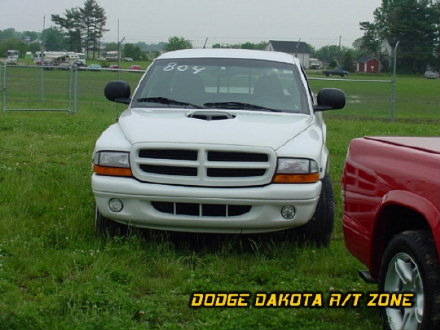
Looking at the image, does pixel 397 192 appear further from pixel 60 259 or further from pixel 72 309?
pixel 60 259

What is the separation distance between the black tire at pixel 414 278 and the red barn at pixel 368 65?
29.8 metres

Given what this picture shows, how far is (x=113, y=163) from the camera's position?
5602 millimetres

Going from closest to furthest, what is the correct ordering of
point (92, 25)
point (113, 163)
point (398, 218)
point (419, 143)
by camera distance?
point (398, 218) < point (419, 143) < point (113, 163) < point (92, 25)

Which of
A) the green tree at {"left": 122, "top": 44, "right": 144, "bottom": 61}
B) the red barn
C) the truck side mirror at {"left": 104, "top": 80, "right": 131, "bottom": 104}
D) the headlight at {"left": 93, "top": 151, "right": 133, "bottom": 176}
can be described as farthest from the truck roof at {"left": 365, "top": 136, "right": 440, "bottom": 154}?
the green tree at {"left": 122, "top": 44, "right": 144, "bottom": 61}

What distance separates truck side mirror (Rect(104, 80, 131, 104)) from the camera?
7.18 meters

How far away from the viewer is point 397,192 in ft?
12.4

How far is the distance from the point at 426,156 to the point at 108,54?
3726cm

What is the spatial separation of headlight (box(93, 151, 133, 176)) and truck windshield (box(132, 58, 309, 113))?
1.19m

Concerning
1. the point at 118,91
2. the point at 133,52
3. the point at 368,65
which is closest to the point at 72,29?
the point at 133,52

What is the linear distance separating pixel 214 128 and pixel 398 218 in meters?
2.06

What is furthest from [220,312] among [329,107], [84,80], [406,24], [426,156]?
[406,24]

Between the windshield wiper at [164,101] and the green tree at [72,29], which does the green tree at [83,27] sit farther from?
the windshield wiper at [164,101]

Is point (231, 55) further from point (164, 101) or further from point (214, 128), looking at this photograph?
point (214, 128)

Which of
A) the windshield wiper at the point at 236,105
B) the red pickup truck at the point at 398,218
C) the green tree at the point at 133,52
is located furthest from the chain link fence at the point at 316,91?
the red pickup truck at the point at 398,218
